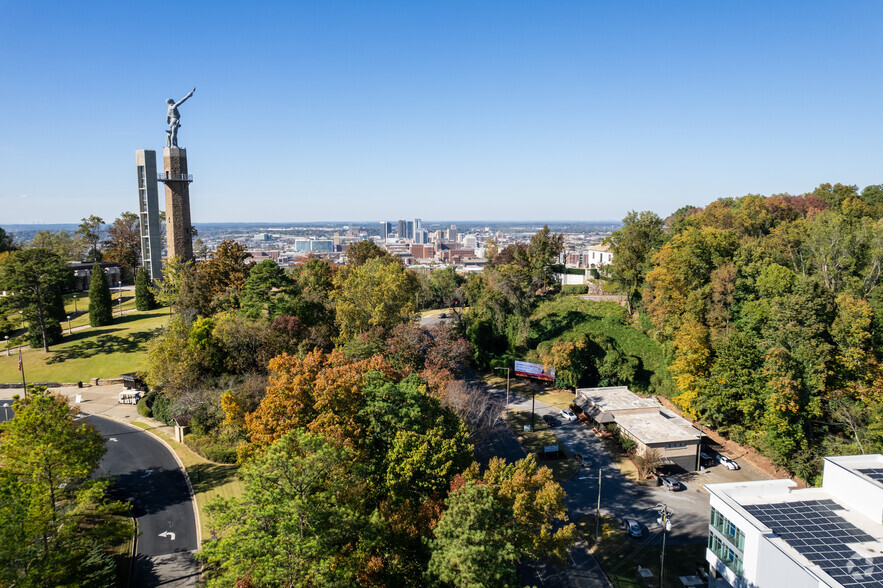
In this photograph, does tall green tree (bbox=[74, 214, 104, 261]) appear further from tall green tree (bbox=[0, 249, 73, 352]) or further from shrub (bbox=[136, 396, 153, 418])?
shrub (bbox=[136, 396, 153, 418])

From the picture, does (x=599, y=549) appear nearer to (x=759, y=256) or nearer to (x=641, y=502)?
(x=641, y=502)

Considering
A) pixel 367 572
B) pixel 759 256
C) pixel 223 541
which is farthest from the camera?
pixel 759 256

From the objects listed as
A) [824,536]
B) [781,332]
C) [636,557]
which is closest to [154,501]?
[636,557]

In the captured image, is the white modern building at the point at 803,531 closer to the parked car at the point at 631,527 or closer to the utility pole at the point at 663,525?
the utility pole at the point at 663,525

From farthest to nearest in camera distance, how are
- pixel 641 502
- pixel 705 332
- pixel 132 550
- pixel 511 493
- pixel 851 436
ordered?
pixel 705 332 → pixel 851 436 → pixel 641 502 → pixel 132 550 → pixel 511 493

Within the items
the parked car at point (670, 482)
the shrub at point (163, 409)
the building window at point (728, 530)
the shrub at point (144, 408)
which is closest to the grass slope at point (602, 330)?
the parked car at point (670, 482)

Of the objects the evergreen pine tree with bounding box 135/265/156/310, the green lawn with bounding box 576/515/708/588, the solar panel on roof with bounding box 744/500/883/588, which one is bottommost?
the green lawn with bounding box 576/515/708/588

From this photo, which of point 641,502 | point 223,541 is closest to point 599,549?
point 641,502

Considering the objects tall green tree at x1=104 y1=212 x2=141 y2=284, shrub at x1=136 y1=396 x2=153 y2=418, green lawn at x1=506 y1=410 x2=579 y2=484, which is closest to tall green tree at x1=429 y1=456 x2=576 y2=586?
green lawn at x1=506 y1=410 x2=579 y2=484
